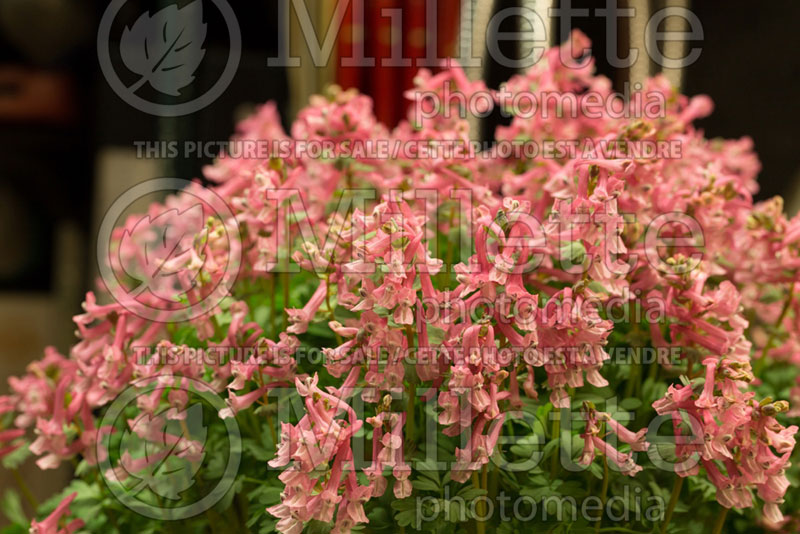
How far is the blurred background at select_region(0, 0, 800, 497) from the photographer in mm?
1192

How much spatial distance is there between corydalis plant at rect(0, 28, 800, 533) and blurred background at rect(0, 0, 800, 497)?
1.60 feet

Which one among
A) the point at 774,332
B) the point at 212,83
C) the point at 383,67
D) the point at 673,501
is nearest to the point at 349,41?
the point at 383,67

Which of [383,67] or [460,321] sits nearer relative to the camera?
[460,321]

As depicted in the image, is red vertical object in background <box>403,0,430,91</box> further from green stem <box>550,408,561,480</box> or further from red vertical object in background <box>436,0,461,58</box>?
green stem <box>550,408,561,480</box>

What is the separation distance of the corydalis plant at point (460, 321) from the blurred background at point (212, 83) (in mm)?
488

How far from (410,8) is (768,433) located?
1019 mm

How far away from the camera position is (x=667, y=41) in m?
1.12

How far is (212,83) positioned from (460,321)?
1012 millimetres

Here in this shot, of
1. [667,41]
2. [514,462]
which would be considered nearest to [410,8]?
[667,41]

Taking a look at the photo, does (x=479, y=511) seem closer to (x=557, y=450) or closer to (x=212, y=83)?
(x=557, y=450)

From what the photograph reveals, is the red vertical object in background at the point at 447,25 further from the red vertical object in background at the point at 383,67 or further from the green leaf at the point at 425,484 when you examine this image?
the green leaf at the point at 425,484

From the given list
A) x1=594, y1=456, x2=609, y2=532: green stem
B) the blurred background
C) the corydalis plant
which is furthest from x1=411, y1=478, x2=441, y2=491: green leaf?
the blurred background

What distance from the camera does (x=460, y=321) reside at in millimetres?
522

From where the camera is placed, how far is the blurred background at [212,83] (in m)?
1.19
